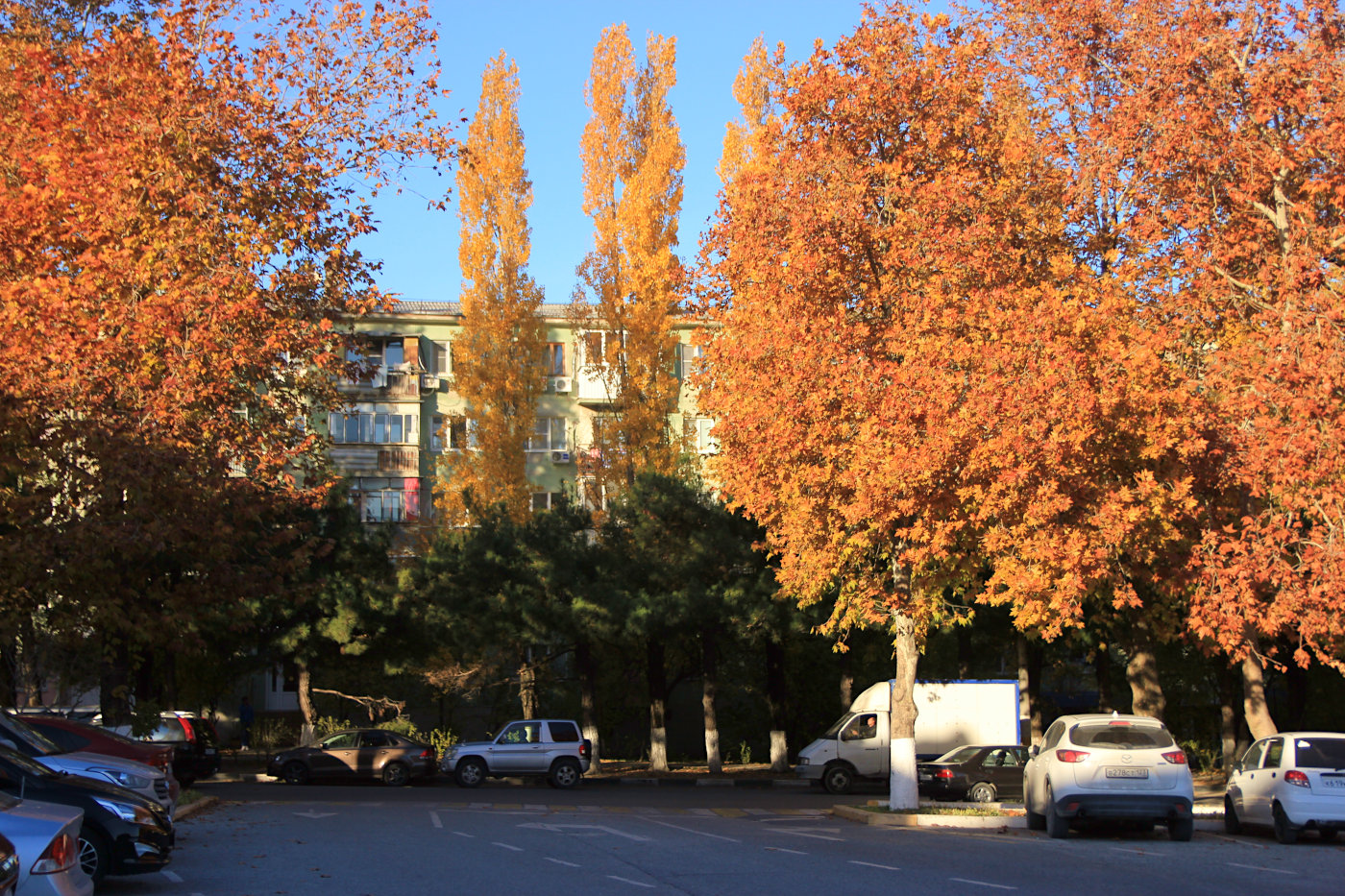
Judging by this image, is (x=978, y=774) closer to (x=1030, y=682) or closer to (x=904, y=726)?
(x=904, y=726)

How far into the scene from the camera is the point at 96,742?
15.9 metres

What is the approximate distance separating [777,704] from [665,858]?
2372 cm

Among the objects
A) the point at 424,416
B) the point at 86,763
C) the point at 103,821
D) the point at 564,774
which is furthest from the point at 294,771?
the point at 424,416

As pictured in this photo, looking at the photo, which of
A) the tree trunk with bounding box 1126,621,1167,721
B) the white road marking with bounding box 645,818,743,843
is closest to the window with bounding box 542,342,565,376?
the tree trunk with bounding box 1126,621,1167,721

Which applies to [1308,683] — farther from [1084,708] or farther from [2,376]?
[2,376]

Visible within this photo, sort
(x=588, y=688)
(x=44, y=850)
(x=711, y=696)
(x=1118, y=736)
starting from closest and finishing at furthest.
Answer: (x=44, y=850) → (x=1118, y=736) → (x=711, y=696) → (x=588, y=688)

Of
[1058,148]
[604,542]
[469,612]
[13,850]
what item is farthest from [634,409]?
[13,850]

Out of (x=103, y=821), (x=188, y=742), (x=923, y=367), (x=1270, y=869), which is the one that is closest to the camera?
(x=103, y=821)

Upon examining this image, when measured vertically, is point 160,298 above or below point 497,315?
below

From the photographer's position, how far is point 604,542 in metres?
36.6

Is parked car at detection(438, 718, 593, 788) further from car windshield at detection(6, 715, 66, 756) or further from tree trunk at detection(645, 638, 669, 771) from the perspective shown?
car windshield at detection(6, 715, 66, 756)

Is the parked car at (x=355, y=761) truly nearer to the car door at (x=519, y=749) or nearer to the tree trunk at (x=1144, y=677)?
the car door at (x=519, y=749)

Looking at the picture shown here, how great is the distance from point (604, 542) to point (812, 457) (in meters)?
15.3

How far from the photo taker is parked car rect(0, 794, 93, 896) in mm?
6949
